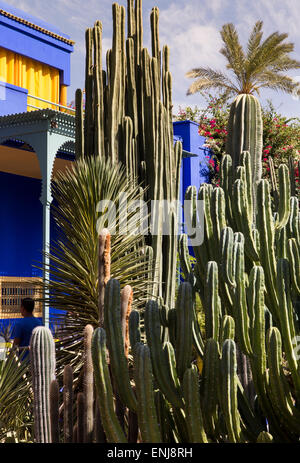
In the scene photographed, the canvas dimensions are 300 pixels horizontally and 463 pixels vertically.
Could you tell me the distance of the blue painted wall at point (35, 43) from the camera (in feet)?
45.3

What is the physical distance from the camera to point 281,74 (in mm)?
15688

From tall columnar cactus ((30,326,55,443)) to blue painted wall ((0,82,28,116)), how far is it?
8.77 meters

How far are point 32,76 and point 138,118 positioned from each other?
958 cm

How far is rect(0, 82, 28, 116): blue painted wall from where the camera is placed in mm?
11001

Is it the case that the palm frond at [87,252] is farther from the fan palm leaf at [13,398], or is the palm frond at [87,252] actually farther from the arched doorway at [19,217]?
the arched doorway at [19,217]

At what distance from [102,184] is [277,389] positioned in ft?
9.00

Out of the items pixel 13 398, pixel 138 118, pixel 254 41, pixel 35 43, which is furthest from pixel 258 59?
pixel 13 398

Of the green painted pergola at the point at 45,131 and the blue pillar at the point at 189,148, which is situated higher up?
the blue pillar at the point at 189,148

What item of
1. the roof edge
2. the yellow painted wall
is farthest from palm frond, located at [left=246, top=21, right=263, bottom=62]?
the yellow painted wall

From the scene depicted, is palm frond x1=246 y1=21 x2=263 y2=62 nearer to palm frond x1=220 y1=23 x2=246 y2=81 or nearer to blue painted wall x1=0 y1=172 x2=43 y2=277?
palm frond x1=220 y1=23 x2=246 y2=81

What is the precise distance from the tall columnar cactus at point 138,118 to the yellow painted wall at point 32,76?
792 cm

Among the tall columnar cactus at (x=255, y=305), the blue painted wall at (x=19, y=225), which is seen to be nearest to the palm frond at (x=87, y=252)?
the tall columnar cactus at (x=255, y=305)
